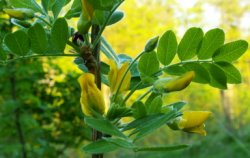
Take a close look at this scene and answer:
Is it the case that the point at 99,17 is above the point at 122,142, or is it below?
above

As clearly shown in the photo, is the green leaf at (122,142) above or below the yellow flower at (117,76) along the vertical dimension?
below

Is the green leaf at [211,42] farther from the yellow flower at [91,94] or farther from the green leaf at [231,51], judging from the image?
the yellow flower at [91,94]

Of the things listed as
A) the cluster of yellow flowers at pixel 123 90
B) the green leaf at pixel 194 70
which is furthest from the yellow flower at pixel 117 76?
the green leaf at pixel 194 70

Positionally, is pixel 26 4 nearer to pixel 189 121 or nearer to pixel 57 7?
pixel 57 7

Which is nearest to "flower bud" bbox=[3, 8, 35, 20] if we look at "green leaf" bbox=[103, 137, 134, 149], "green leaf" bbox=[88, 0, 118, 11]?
"green leaf" bbox=[88, 0, 118, 11]

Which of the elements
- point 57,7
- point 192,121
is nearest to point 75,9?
point 57,7

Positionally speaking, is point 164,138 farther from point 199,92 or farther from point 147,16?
point 147,16

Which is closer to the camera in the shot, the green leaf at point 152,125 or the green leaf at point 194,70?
the green leaf at point 152,125

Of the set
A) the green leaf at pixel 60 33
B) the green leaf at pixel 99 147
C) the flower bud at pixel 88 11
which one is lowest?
the green leaf at pixel 99 147

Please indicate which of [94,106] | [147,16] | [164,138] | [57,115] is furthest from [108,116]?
[164,138]
